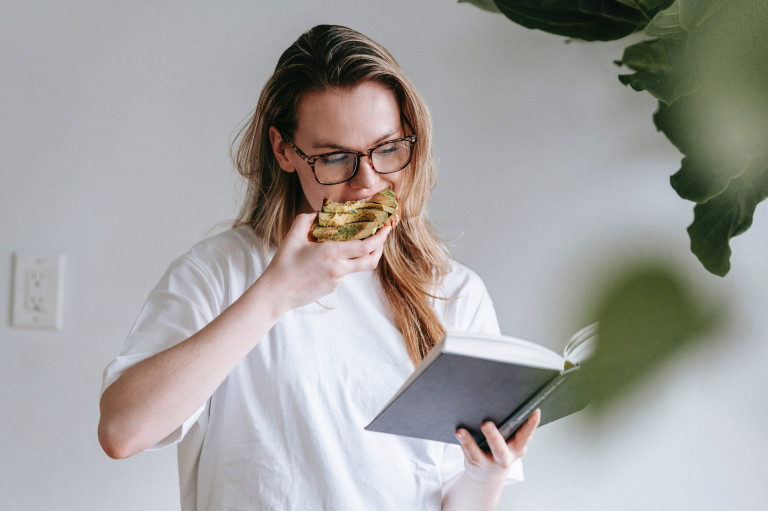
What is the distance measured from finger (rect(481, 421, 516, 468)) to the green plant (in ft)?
2.30

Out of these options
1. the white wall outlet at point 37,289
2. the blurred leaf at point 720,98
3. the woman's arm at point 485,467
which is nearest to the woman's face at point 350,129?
the woman's arm at point 485,467

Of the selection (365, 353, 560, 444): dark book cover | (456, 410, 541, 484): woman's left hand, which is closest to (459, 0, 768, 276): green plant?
(365, 353, 560, 444): dark book cover

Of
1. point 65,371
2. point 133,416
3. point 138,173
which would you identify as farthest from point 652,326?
point 65,371

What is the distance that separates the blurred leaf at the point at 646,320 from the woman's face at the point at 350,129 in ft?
3.41

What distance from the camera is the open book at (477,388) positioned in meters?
0.69

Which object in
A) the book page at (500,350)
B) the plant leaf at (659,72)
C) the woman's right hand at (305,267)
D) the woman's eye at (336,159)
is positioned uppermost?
the woman's eye at (336,159)

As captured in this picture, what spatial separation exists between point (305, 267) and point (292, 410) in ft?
1.01

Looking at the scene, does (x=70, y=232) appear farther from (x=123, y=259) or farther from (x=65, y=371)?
(x=65, y=371)

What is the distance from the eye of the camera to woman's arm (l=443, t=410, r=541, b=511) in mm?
937

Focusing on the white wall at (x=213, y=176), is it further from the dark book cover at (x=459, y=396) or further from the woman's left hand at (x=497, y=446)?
the dark book cover at (x=459, y=396)

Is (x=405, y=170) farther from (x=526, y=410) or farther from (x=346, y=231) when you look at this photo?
(x=526, y=410)

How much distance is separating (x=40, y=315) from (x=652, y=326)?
6.03ft

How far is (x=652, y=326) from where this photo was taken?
5.3 inches

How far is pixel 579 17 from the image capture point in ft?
0.83
